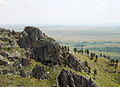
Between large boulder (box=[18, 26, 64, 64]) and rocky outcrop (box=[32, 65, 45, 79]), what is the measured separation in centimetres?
1917

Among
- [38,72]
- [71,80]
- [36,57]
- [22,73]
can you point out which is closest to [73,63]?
[71,80]

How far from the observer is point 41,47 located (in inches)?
6526

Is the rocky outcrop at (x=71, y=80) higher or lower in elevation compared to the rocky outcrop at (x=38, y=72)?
lower

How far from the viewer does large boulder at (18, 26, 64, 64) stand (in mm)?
162625

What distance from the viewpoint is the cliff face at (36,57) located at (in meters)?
140

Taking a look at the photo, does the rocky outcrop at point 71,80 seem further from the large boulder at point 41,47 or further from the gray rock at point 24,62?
the gray rock at point 24,62

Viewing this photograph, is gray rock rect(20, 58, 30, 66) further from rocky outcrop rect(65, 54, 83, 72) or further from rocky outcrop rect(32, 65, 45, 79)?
rocky outcrop rect(65, 54, 83, 72)

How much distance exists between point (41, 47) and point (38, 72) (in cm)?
3038

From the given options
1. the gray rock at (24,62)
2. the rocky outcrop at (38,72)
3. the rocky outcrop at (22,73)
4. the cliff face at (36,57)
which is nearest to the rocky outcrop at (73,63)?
the cliff face at (36,57)

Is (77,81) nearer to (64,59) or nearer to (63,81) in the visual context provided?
(63,81)

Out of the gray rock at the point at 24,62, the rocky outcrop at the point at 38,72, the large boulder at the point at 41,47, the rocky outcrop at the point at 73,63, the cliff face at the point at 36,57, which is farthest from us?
the rocky outcrop at the point at 73,63

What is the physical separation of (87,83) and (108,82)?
34.7 m

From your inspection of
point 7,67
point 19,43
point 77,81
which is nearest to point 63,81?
point 77,81

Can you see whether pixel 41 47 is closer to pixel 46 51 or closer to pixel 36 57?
pixel 46 51
